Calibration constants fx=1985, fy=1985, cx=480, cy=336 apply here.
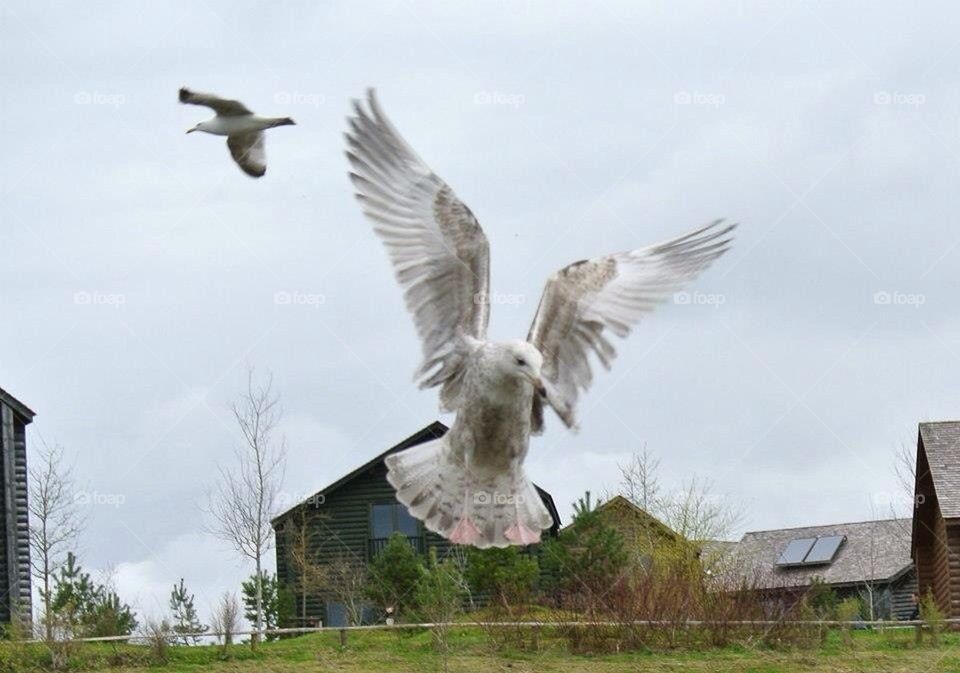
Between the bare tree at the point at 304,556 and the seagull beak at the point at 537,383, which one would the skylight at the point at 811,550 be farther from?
the seagull beak at the point at 537,383

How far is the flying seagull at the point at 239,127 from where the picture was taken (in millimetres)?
12367

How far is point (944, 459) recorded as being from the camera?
33.4 metres

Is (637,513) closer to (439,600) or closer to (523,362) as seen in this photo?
(439,600)

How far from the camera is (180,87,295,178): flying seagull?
1237 centimetres

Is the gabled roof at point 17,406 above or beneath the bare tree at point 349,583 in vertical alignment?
above

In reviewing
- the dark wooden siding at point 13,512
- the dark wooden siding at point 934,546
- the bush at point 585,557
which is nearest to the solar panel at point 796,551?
the dark wooden siding at point 934,546

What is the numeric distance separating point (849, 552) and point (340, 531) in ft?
44.5

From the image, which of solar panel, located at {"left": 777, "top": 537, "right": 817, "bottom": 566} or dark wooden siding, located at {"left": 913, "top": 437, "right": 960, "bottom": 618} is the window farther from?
solar panel, located at {"left": 777, "top": 537, "right": 817, "bottom": 566}

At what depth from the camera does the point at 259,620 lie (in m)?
30.4

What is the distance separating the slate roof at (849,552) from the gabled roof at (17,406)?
14.6 metres

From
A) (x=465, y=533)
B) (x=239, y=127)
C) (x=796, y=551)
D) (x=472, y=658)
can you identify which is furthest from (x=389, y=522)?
(x=465, y=533)

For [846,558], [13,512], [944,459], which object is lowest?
[846,558]

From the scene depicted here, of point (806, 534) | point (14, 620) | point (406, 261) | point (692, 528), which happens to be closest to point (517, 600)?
point (14, 620)

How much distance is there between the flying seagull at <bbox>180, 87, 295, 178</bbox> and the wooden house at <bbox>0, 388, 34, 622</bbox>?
71.1 feet
